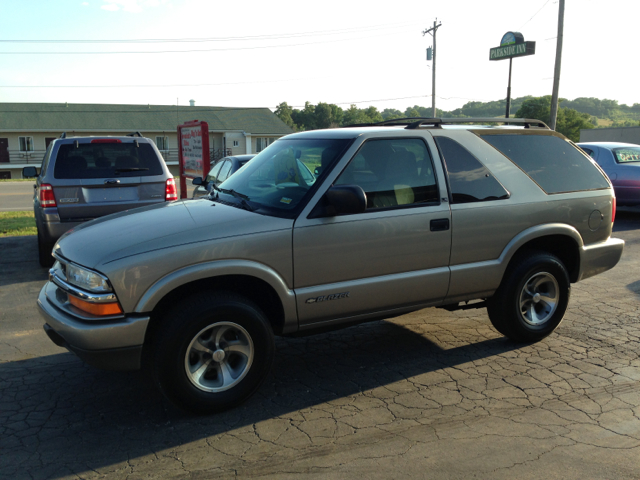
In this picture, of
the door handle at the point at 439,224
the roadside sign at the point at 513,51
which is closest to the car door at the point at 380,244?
the door handle at the point at 439,224

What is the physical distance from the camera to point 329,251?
395 centimetres

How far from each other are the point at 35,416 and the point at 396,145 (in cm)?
324

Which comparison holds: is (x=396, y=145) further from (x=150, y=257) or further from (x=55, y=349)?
(x=55, y=349)

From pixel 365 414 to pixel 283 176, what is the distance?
76.5 inches

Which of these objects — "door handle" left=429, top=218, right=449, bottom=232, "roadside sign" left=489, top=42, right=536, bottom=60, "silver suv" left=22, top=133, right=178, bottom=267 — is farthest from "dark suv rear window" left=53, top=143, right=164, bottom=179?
"roadside sign" left=489, top=42, right=536, bottom=60

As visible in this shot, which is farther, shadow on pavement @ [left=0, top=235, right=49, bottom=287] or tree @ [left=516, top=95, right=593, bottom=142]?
tree @ [left=516, top=95, right=593, bottom=142]

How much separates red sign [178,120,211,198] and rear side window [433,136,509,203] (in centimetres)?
822

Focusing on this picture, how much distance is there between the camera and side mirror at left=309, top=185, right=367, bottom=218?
380cm

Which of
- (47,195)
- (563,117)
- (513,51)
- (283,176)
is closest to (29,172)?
(47,195)

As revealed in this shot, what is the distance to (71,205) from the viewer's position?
24.3ft

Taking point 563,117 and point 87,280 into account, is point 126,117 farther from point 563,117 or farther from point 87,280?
point 563,117

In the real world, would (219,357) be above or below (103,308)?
below

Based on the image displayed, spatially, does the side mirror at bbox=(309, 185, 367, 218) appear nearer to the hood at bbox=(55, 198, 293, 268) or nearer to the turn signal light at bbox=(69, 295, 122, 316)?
the hood at bbox=(55, 198, 293, 268)

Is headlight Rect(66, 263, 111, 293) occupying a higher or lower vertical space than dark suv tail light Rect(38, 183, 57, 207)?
lower
